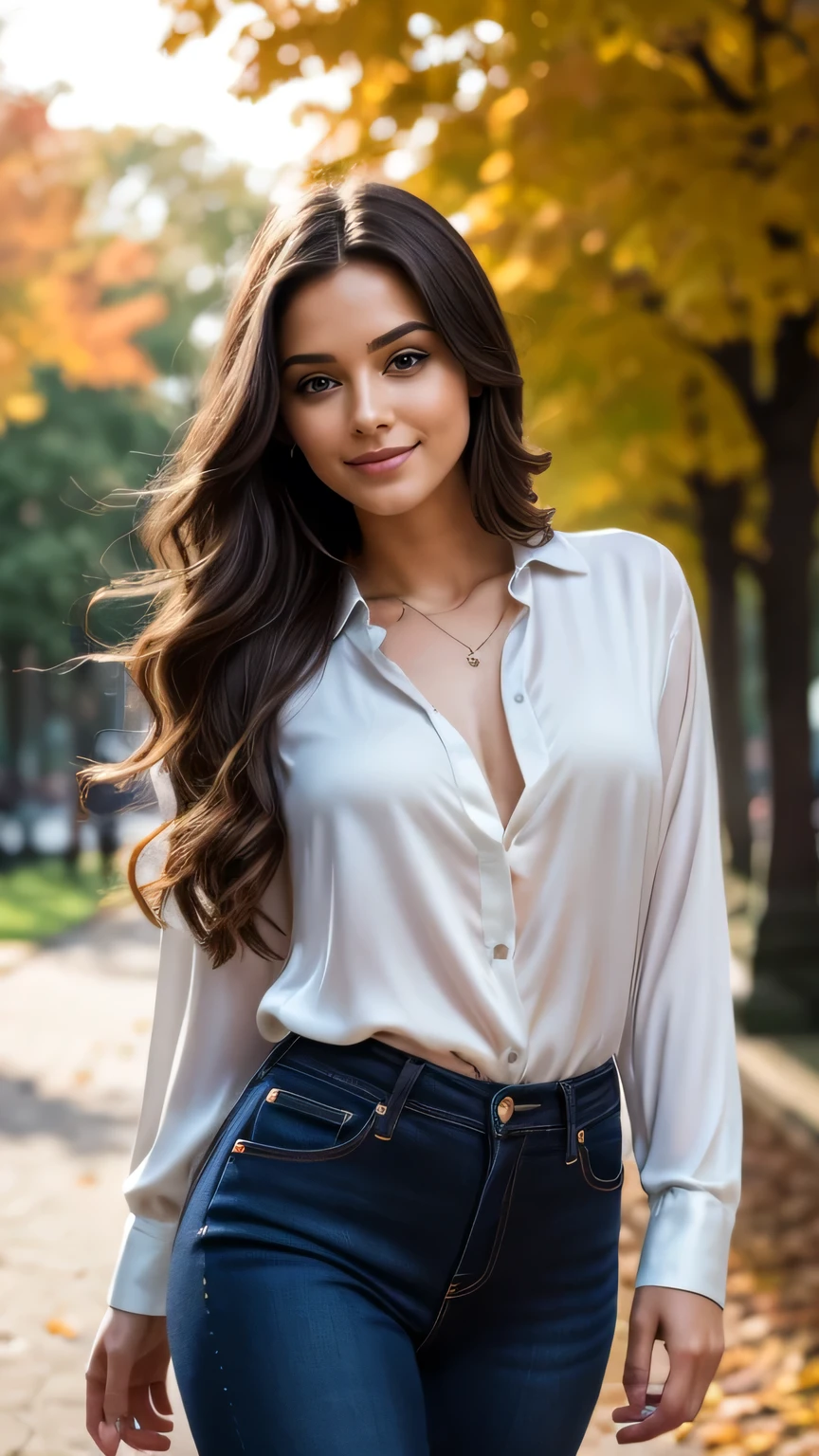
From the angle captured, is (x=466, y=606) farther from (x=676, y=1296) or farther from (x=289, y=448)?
(x=676, y=1296)

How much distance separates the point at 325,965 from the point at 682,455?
11305 millimetres

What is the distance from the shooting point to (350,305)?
249 cm

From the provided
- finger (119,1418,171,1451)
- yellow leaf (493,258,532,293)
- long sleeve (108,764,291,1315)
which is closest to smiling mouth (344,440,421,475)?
long sleeve (108,764,291,1315)

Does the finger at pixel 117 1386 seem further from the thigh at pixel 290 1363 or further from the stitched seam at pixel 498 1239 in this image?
the stitched seam at pixel 498 1239

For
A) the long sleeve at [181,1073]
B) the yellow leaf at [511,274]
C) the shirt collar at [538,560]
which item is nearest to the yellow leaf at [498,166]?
the yellow leaf at [511,274]

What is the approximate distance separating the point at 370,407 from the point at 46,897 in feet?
58.1

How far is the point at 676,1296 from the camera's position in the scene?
2244 mm

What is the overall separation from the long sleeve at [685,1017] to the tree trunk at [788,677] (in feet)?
26.1

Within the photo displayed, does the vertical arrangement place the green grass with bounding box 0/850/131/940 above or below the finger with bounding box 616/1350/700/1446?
below

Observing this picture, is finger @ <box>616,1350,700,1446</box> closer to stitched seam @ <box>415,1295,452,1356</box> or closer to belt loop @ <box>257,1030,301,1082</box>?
stitched seam @ <box>415,1295,452,1356</box>

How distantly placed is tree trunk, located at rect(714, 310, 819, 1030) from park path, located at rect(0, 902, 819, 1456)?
1880 millimetres

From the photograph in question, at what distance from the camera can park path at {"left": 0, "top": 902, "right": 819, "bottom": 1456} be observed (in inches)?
202

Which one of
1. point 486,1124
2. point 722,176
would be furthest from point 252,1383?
point 722,176

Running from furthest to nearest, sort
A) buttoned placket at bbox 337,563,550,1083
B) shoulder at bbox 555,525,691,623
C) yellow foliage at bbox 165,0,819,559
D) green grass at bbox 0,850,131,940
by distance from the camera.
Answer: green grass at bbox 0,850,131,940 < yellow foliage at bbox 165,0,819,559 < shoulder at bbox 555,525,691,623 < buttoned placket at bbox 337,563,550,1083
